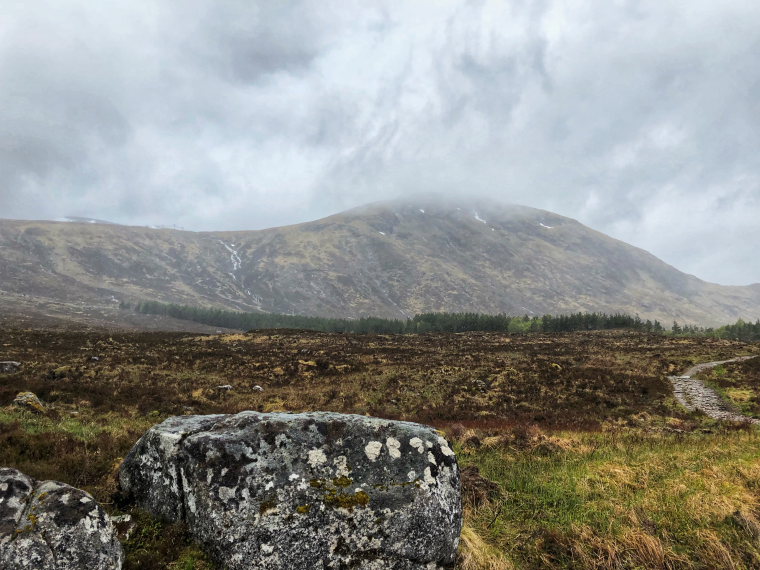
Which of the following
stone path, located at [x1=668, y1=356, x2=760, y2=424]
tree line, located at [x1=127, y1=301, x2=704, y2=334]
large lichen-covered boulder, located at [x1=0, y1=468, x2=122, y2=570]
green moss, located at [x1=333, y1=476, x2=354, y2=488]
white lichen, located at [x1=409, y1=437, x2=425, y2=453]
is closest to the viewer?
large lichen-covered boulder, located at [x1=0, y1=468, x2=122, y2=570]

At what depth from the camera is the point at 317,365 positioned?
1564 inches

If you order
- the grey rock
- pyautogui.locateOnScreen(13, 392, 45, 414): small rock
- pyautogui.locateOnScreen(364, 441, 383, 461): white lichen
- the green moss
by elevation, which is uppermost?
pyautogui.locateOnScreen(364, 441, 383, 461): white lichen

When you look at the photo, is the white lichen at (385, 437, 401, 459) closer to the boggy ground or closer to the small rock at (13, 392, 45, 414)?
the boggy ground

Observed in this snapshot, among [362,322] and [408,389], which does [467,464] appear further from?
[362,322]

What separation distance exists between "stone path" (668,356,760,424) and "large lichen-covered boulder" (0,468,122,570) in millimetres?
24330

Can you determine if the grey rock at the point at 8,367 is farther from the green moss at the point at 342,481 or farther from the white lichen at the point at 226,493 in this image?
the green moss at the point at 342,481

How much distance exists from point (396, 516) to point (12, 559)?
487cm

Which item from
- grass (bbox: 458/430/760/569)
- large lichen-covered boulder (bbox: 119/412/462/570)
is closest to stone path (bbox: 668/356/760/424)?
grass (bbox: 458/430/760/569)

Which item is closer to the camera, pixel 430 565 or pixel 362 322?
pixel 430 565

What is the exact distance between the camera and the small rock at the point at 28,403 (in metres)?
16.6

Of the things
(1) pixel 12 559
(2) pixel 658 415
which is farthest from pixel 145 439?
(2) pixel 658 415

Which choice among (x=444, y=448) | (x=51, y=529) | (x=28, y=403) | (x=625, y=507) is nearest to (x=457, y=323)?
(x=28, y=403)

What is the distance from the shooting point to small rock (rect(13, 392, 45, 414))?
16.6 meters

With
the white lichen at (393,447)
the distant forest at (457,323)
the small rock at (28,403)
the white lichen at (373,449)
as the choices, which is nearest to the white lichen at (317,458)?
the white lichen at (373,449)
